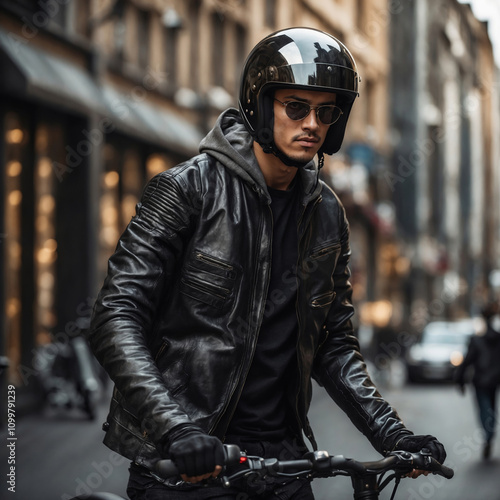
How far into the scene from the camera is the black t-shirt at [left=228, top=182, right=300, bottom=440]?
9.89 ft

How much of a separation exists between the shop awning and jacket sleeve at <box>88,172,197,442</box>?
12.1 metres

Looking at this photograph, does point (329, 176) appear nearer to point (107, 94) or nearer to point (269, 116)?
point (107, 94)

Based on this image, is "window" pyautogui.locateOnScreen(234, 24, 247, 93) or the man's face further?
"window" pyautogui.locateOnScreen(234, 24, 247, 93)

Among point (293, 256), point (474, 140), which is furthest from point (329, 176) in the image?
point (474, 140)

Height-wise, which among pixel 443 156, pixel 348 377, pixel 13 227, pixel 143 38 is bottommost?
pixel 348 377

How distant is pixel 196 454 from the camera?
240cm

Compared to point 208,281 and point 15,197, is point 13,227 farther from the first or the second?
point 208,281

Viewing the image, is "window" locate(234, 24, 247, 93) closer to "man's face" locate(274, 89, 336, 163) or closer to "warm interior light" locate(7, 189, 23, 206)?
"warm interior light" locate(7, 189, 23, 206)

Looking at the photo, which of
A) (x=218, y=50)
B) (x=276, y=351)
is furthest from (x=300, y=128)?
(x=218, y=50)

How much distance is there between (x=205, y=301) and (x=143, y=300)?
0.18m

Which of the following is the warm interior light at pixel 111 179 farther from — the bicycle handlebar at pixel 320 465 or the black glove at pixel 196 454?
the black glove at pixel 196 454

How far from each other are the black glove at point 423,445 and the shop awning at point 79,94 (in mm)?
12392

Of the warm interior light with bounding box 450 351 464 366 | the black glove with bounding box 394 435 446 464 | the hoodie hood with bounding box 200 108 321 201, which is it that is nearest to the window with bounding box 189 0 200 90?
the warm interior light with bounding box 450 351 464 366

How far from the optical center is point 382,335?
28953 millimetres
